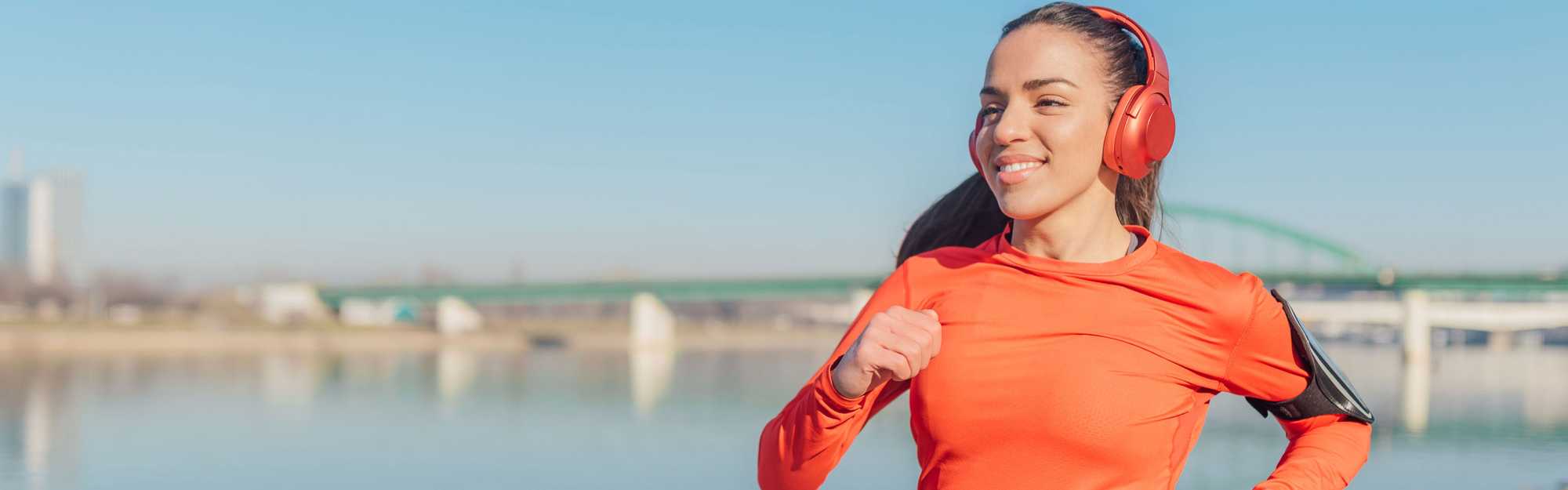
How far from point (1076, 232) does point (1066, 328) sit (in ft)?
0.51

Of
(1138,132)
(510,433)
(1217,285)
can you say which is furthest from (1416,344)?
(1138,132)

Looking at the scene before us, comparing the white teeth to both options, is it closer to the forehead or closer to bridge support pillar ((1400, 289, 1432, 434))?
the forehead

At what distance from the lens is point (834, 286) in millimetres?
61312

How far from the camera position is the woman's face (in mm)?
1709

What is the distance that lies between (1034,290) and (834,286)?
5964cm

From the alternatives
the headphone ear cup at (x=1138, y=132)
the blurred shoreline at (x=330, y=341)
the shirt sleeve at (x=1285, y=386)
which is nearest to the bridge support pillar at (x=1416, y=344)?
the blurred shoreline at (x=330, y=341)

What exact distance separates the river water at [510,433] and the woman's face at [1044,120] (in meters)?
18.2

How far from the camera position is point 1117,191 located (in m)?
1.99

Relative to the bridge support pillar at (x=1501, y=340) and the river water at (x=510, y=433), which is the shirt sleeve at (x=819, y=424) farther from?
the bridge support pillar at (x=1501, y=340)

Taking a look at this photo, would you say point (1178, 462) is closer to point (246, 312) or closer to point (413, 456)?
point (413, 456)

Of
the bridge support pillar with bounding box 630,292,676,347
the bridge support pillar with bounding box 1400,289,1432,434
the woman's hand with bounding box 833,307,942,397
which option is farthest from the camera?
the bridge support pillar with bounding box 630,292,676,347

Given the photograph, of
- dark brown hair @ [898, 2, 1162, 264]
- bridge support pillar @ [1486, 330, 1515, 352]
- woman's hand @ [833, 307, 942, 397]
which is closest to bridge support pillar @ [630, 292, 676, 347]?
bridge support pillar @ [1486, 330, 1515, 352]

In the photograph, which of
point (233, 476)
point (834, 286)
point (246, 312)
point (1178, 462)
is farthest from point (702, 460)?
point (246, 312)

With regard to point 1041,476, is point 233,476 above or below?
below
